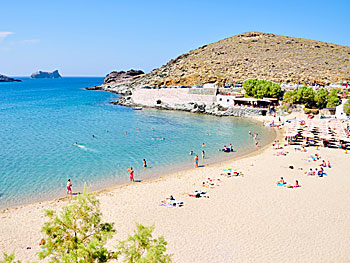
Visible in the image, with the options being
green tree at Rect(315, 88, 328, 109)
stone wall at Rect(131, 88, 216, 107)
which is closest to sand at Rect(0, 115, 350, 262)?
green tree at Rect(315, 88, 328, 109)

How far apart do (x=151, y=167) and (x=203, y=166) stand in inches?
170

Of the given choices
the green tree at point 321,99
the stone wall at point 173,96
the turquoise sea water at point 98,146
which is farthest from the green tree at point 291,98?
the stone wall at point 173,96

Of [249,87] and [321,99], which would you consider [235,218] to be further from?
[249,87]

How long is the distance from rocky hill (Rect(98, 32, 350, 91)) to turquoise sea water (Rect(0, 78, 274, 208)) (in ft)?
80.7

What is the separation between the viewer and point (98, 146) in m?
30.3

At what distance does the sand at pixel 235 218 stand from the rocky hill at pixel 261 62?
4961cm

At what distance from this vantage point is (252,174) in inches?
842

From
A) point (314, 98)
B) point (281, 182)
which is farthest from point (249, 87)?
point (281, 182)

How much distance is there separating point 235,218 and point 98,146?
19.4m

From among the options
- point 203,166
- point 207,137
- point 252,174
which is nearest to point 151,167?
point 203,166

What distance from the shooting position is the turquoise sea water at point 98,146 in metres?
20.6

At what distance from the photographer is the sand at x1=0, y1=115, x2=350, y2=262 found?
11914mm

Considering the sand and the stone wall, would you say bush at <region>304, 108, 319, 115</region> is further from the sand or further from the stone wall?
the sand

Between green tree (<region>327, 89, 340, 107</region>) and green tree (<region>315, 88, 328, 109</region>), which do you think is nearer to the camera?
green tree (<region>327, 89, 340, 107</region>)
